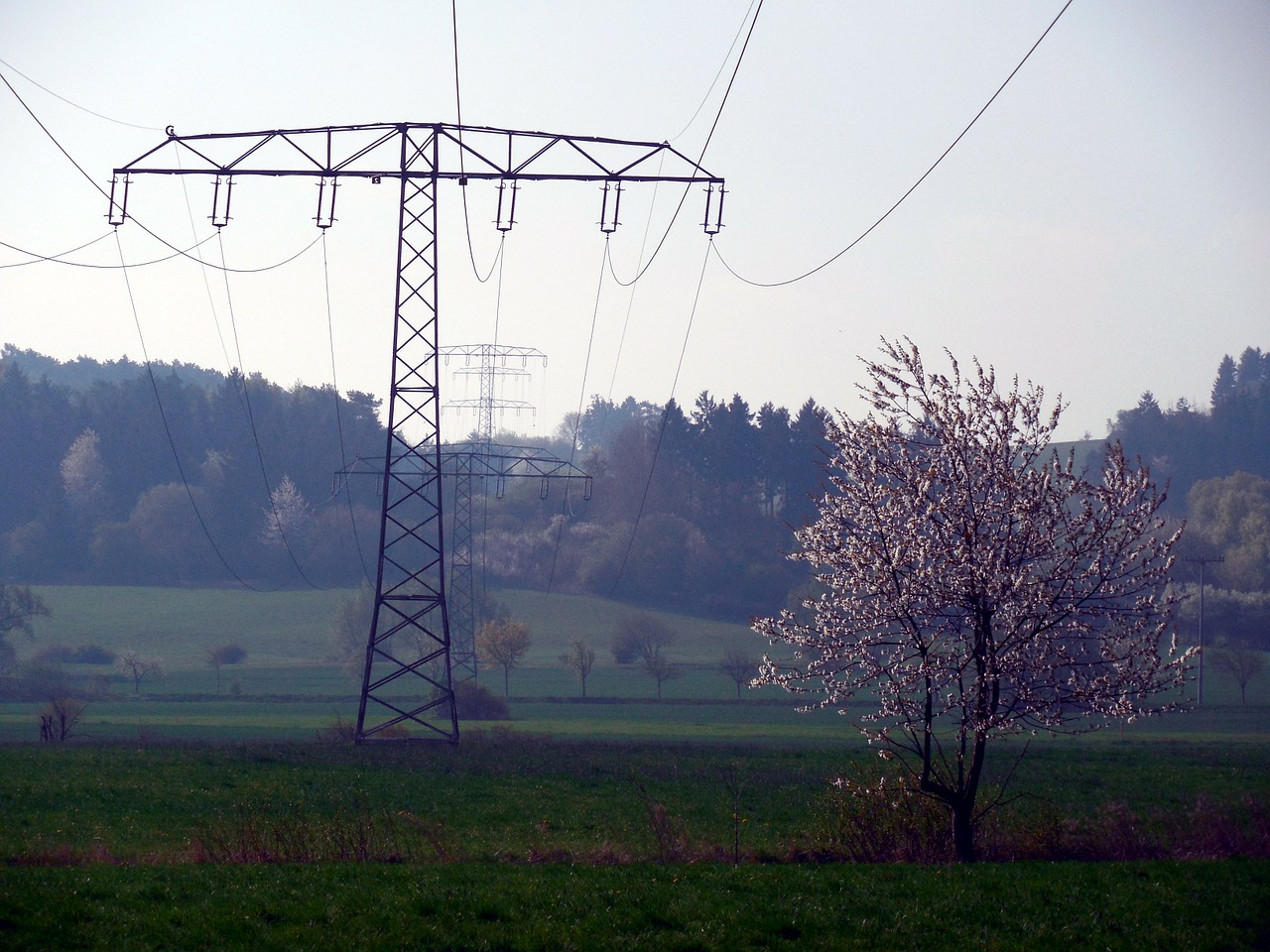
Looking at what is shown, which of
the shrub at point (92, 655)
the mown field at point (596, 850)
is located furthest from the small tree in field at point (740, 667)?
the shrub at point (92, 655)

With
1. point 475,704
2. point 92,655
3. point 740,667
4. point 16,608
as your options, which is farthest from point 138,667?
point 740,667

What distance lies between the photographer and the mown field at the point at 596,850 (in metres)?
10.7

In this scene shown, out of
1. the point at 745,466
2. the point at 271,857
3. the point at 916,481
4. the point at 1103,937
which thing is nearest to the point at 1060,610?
the point at 916,481

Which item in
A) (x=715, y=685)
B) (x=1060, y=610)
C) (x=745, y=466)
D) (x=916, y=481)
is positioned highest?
(x=745, y=466)

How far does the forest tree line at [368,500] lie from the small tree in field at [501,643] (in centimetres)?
2968

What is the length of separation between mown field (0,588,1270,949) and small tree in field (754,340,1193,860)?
6.46ft

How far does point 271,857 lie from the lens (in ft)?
46.8

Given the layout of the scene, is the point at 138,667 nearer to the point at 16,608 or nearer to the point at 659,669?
the point at 16,608

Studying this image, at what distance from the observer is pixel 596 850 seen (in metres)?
15.7

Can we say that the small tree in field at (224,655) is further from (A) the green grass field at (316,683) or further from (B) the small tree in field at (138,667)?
(B) the small tree in field at (138,667)

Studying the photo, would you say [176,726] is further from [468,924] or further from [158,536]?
[158,536]

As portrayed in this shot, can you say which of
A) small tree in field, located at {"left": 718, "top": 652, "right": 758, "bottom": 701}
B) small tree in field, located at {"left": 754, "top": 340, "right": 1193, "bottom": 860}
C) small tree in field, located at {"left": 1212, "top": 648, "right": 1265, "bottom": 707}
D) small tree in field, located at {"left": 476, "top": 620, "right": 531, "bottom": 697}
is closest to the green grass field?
small tree in field, located at {"left": 718, "top": 652, "right": 758, "bottom": 701}

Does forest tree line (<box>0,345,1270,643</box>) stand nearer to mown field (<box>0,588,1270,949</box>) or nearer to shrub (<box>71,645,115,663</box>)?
shrub (<box>71,645,115,663</box>)

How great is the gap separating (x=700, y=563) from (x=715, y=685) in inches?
1223
